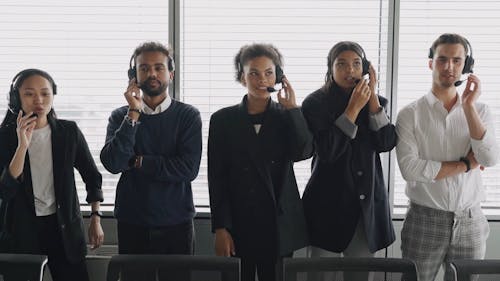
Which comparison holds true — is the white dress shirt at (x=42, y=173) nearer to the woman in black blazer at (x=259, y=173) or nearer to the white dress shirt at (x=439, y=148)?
the woman in black blazer at (x=259, y=173)

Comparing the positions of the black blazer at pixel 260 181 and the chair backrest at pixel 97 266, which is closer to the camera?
the black blazer at pixel 260 181

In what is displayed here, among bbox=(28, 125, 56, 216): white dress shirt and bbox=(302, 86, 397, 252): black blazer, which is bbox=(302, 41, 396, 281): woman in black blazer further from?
bbox=(28, 125, 56, 216): white dress shirt

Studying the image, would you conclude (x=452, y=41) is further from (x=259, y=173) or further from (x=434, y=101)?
(x=259, y=173)

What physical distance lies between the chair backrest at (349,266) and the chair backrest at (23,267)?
69 centimetres

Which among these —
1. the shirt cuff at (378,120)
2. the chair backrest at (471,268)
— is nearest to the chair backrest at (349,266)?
the chair backrest at (471,268)

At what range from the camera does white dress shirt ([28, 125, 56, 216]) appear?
7.57 ft

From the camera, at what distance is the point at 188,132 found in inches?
93.3

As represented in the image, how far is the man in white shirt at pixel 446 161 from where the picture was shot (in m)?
2.20

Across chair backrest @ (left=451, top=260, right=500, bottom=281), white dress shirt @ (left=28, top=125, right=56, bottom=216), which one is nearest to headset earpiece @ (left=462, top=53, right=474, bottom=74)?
chair backrest @ (left=451, top=260, right=500, bottom=281)

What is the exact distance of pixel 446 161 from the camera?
2.24 metres

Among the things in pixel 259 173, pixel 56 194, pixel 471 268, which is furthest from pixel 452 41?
pixel 56 194

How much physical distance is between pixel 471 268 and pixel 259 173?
1.03 meters

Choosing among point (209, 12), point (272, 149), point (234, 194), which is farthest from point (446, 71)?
point (209, 12)

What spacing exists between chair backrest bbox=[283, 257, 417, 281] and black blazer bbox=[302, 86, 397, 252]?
79cm
